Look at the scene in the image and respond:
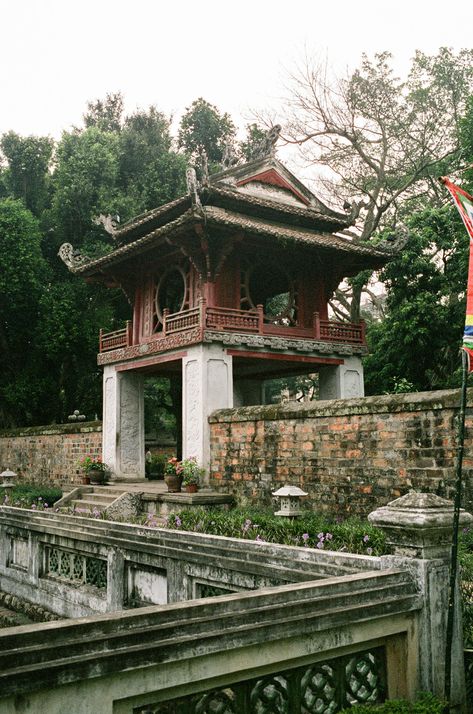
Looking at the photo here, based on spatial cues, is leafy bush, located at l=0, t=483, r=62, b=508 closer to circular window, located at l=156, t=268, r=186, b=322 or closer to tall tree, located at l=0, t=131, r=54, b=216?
circular window, located at l=156, t=268, r=186, b=322

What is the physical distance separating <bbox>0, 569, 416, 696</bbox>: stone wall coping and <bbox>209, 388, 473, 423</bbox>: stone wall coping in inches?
218

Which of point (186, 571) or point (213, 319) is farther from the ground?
point (213, 319)

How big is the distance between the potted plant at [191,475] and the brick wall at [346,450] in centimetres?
45

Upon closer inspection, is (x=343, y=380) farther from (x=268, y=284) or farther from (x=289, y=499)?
(x=289, y=499)

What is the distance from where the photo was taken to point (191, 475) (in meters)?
13.6

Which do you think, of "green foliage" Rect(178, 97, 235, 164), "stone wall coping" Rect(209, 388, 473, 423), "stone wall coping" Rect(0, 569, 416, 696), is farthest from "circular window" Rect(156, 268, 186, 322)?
"green foliage" Rect(178, 97, 235, 164)

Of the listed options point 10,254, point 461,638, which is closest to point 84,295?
point 10,254

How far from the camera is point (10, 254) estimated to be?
2289cm

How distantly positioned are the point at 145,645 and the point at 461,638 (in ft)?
7.14

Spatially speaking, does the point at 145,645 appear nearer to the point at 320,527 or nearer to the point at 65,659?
the point at 65,659

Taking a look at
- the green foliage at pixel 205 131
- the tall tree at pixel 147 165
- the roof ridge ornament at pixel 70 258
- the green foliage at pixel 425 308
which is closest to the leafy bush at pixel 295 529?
the green foliage at pixel 425 308

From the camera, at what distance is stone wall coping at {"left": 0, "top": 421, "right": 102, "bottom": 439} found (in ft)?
62.8

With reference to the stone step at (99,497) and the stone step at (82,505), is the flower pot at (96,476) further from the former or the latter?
the stone step at (82,505)

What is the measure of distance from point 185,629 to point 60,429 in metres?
18.3
